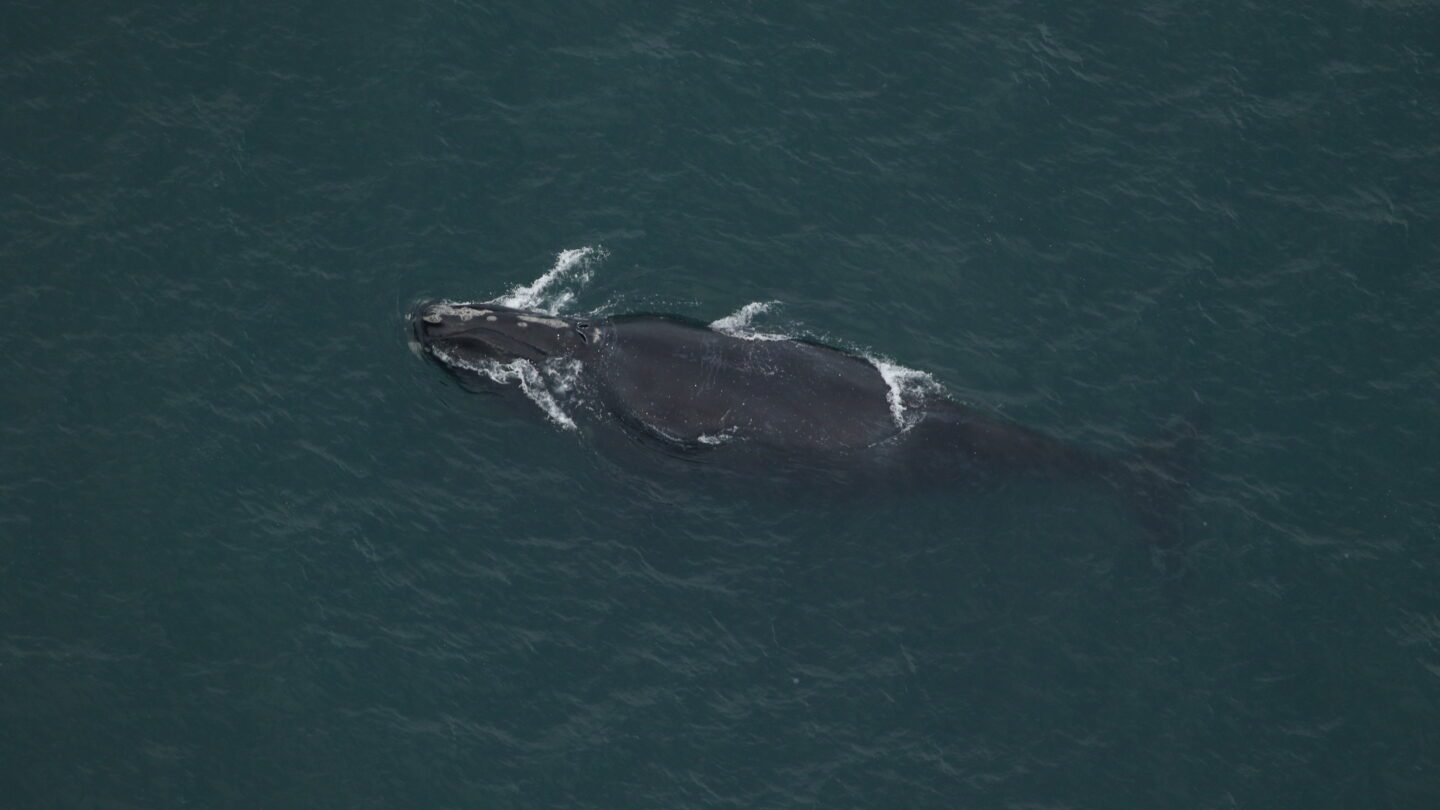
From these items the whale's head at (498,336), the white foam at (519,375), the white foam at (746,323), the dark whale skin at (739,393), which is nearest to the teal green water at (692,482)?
the white foam at (746,323)

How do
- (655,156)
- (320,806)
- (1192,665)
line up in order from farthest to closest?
(655,156)
(1192,665)
(320,806)

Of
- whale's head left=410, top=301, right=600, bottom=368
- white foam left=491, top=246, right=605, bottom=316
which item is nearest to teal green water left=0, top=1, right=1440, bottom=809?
white foam left=491, top=246, right=605, bottom=316

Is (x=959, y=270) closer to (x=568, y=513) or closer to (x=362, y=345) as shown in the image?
(x=568, y=513)

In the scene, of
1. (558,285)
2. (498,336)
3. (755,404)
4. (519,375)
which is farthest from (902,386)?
(498,336)

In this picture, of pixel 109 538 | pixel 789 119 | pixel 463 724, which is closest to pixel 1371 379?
pixel 789 119

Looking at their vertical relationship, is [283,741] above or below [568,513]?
below

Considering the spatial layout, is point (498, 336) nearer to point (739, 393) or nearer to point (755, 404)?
point (739, 393)
